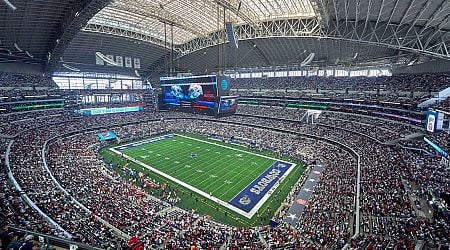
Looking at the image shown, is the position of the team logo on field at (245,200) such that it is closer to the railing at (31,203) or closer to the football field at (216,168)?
the football field at (216,168)

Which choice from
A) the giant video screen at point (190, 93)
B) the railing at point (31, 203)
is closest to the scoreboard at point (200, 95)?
the giant video screen at point (190, 93)

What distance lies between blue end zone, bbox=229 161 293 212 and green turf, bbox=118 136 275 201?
663 mm

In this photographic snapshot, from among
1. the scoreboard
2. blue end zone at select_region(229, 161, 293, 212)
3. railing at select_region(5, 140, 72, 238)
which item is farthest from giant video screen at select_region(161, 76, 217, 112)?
railing at select_region(5, 140, 72, 238)

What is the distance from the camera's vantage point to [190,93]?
37875 mm

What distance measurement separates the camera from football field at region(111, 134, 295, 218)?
25375 mm

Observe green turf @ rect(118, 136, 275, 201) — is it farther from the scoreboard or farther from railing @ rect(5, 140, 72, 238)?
railing @ rect(5, 140, 72, 238)

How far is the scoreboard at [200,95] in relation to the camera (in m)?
33.7

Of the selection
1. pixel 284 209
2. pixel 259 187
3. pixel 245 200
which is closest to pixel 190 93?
pixel 259 187

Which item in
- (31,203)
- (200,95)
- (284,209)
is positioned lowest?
(284,209)

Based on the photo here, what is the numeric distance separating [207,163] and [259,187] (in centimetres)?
999

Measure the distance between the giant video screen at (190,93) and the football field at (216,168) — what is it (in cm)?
734

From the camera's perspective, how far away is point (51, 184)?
2102 cm

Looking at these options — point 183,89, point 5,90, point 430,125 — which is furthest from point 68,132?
point 430,125

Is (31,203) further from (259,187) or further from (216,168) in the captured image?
(216,168)
